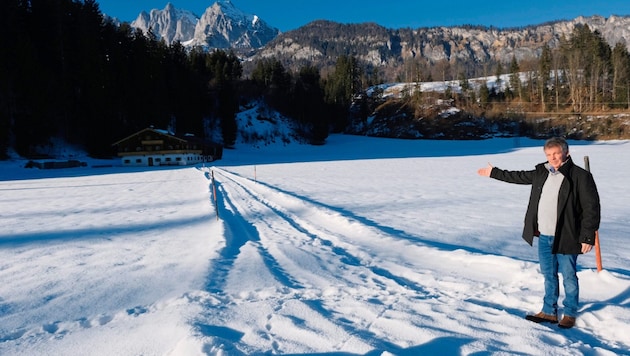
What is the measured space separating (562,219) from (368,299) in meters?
2.23

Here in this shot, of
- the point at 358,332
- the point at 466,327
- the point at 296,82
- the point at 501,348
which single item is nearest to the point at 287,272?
the point at 358,332

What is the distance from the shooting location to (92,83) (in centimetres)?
4603

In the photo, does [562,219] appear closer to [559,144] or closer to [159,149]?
[559,144]

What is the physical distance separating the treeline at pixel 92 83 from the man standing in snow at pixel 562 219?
43.1m

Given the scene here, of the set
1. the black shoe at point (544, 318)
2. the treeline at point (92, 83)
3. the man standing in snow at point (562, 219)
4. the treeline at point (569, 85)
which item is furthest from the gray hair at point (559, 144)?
the treeline at point (569, 85)

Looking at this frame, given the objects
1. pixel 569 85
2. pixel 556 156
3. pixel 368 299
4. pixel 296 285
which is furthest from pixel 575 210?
pixel 569 85

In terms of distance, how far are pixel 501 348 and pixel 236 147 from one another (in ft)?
212

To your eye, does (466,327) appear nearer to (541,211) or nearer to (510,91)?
(541,211)

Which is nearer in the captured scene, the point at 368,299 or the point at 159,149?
the point at 368,299

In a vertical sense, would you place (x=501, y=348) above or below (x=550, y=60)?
below

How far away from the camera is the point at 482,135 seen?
7619cm

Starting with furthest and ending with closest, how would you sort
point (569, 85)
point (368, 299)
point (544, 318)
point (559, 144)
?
point (569, 85) → point (368, 299) → point (544, 318) → point (559, 144)

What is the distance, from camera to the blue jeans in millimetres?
3646

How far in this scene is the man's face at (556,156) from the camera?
3.54 meters
